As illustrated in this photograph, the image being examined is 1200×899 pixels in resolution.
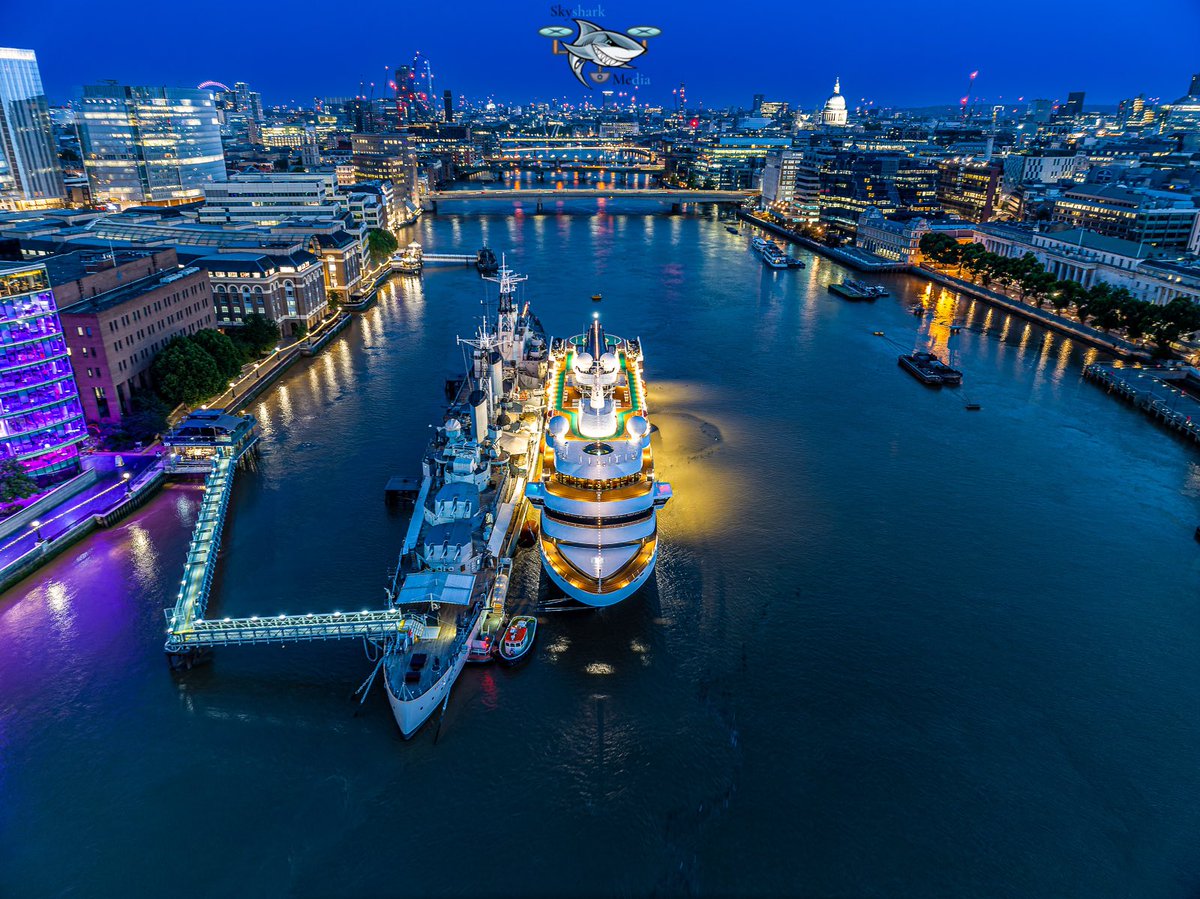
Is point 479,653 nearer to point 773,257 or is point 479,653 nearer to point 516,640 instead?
point 516,640

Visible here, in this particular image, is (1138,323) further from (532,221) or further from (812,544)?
(532,221)

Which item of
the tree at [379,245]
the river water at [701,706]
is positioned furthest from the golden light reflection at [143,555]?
the tree at [379,245]

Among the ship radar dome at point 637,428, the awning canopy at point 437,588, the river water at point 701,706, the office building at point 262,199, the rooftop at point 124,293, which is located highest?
the office building at point 262,199

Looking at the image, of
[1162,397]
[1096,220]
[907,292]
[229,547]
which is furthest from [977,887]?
[1096,220]

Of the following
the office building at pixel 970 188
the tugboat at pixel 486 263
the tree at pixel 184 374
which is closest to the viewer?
the tree at pixel 184 374

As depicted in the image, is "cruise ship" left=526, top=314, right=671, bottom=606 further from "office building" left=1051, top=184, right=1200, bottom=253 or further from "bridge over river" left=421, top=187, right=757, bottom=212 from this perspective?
"bridge over river" left=421, top=187, right=757, bottom=212

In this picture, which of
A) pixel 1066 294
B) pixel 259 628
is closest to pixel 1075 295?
pixel 1066 294

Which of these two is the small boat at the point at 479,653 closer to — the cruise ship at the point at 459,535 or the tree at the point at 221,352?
the cruise ship at the point at 459,535
